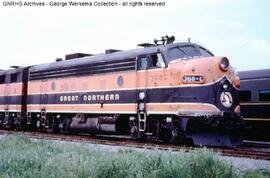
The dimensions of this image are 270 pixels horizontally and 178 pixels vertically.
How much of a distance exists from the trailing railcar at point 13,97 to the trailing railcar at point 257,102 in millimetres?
12471

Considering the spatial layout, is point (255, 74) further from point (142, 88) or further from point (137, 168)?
point (137, 168)

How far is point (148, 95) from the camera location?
50.8 ft

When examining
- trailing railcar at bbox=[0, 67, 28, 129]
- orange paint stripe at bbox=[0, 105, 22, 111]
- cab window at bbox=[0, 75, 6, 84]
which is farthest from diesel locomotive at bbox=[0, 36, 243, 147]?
cab window at bbox=[0, 75, 6, 84]

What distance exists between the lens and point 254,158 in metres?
11.5

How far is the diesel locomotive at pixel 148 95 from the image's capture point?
Answer: 45.3 feet

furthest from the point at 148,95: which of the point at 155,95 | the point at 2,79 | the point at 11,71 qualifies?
the point at 2,79

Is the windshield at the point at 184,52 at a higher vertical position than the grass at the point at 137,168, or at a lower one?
higher

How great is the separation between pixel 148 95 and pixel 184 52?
2019mm

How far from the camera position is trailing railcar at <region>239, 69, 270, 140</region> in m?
18.0

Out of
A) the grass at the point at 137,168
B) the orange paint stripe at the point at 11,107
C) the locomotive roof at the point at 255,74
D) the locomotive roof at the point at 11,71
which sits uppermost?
the locomotive roof at the point at 11,71

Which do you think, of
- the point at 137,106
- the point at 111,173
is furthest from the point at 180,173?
the point at 137,106

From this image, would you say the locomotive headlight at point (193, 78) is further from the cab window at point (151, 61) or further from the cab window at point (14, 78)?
the cab window at point (14, 78)

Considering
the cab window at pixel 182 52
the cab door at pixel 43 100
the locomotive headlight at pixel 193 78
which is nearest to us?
the locomotive headlight at pixel 193 78

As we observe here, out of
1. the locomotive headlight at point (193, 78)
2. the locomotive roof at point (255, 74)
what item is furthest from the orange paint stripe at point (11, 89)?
the locomotive headlight at point (193, 78)
